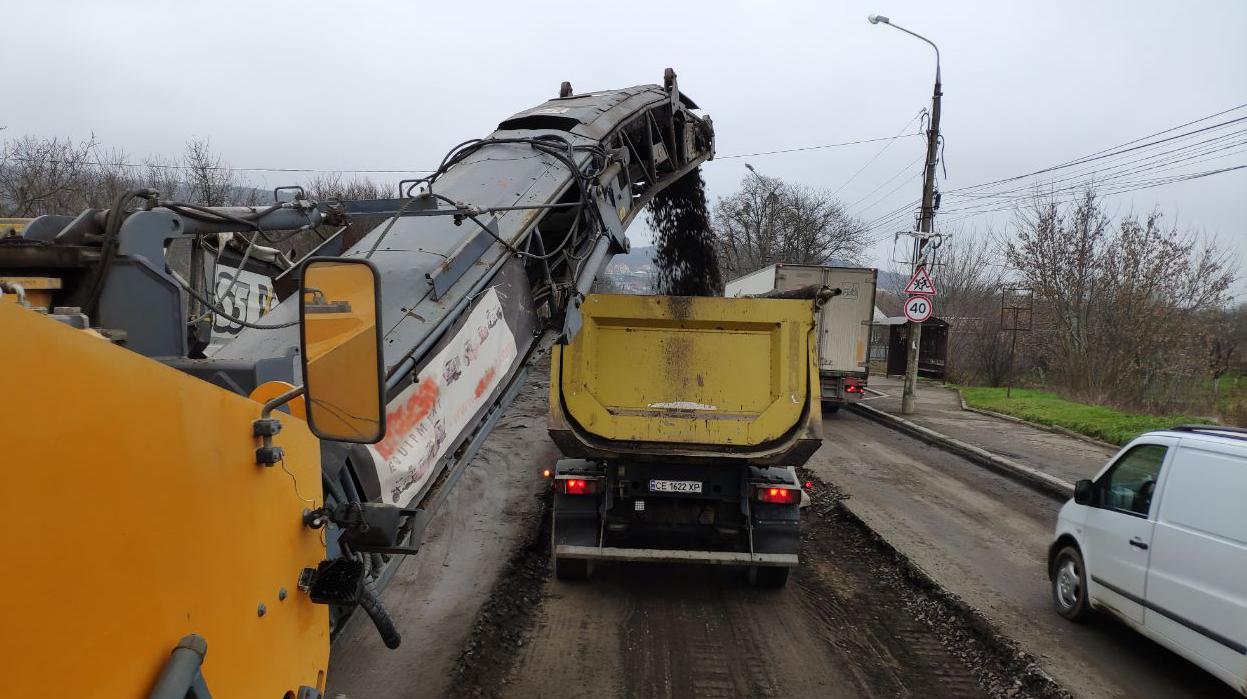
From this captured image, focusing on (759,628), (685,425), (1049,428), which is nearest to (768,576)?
(759,628)

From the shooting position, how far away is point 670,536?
20.4 ft

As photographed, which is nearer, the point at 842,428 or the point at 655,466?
the point at 655,466

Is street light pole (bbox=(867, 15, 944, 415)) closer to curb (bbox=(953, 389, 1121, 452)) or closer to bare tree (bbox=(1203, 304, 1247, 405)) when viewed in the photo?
curb (bbox=(953, 389, 1121, 452))

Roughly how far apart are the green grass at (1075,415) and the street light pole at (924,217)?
2.14 m

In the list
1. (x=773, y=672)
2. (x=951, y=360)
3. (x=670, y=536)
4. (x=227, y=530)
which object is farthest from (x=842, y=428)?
(x=951, y=360)

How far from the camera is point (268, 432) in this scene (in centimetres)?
189

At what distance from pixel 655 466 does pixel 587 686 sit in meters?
1.84

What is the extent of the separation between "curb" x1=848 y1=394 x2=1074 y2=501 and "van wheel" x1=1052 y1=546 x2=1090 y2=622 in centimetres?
370

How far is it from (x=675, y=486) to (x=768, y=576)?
121 cm

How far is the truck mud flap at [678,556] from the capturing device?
580 centimetres

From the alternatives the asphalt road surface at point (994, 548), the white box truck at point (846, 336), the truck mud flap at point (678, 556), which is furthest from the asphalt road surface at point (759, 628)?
the white box truck at point (846, 336)

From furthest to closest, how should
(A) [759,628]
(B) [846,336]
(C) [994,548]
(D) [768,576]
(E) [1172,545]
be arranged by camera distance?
(B) [846,336] → (C) [994,548] → (D) [768,576] → (A) [759,628] → (E) [1172,545]

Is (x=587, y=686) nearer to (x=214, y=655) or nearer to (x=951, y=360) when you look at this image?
(x=214, y=655)

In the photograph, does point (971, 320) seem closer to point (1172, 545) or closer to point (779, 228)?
point (779, 228)
